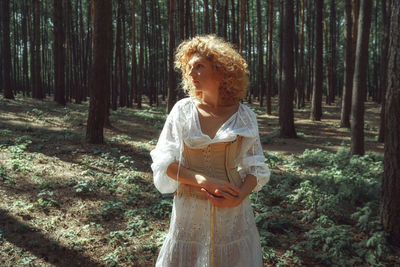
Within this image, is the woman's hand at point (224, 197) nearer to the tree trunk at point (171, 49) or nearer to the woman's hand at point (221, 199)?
the woman's hand at point (221, 199)

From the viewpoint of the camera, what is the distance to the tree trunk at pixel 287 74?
40.9 ft

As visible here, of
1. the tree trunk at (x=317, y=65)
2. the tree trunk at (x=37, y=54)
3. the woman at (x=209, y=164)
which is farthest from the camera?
the tree trunk at (x=37, y=54)

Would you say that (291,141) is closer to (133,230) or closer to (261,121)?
(261,121)

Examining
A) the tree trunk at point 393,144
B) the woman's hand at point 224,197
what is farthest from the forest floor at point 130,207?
the woman's hand at point 224,197

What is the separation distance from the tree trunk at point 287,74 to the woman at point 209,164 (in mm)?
11193

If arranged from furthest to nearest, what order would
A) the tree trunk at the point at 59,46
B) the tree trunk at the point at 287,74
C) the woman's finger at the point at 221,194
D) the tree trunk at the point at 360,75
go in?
the tree trunk at the point at 59,46
the tree trunk at the point at 287,74
the tree trunk at the point at 360,75
the woman's finger at the point at 221,194

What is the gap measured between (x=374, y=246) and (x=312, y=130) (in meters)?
11.4

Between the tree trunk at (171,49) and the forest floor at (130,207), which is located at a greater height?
the tree trunk at (171,49)

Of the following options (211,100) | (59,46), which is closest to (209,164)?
(211,100)

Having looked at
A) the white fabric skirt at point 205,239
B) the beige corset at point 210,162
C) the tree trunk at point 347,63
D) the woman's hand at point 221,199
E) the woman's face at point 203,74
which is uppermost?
the tree trunk at point 347,63

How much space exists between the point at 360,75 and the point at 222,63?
760 centimetres

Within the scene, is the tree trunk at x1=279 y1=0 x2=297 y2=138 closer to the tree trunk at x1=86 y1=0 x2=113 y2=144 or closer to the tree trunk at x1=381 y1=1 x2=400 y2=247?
the tree trunk at x1=86 y1=0 x2=113 y2=144

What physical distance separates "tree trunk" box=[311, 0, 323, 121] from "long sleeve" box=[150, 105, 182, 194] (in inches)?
632

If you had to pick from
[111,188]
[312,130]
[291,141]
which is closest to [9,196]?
[111,188]
